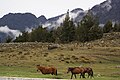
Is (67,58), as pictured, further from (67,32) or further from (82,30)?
(67,32)

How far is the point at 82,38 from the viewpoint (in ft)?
326

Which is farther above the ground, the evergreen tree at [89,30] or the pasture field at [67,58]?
the evergreen tree at [89,30]

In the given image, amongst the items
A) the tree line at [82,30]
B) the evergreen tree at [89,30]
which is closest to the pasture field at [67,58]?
the evergreen tree at [89,30]

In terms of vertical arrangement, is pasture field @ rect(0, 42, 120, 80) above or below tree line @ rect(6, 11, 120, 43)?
below

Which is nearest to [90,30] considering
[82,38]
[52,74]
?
[82,38]

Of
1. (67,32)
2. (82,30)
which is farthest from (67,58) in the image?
(67,32)

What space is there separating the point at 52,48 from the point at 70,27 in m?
33.5

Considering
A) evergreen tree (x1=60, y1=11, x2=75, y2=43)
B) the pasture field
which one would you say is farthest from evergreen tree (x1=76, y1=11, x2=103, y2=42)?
the pasture field

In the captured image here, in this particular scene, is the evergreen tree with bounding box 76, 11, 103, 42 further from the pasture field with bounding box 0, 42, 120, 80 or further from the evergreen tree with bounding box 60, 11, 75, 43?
the pasture field with bounding box 0, 42, 120, 80

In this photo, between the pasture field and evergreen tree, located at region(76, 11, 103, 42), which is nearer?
the pasture field

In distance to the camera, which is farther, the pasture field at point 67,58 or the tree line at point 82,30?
the tree line at point 82,30

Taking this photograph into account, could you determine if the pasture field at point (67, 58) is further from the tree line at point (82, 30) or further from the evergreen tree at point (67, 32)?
the evergreen tree at point (67, 32)

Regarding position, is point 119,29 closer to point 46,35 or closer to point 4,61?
point 46,35

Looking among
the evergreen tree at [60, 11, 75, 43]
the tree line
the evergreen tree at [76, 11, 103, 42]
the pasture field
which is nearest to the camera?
the pasture field
